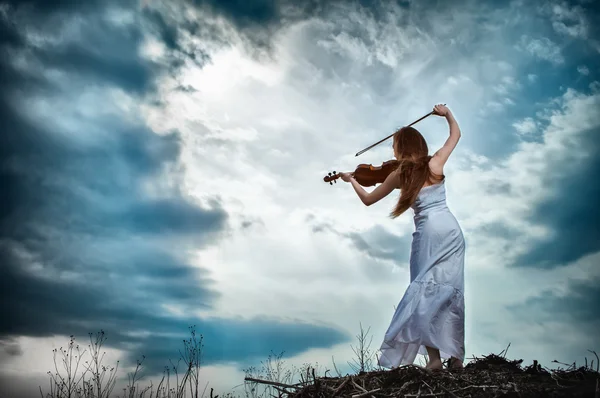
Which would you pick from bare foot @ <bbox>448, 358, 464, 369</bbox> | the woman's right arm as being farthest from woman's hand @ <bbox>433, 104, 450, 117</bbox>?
bare foot @ <bbox>448, 358, 464, 369</bbox>

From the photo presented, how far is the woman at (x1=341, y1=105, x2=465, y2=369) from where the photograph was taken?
227 inches

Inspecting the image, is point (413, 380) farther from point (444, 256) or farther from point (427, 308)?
point (444, 256)

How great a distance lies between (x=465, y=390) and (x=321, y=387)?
143 centimetres

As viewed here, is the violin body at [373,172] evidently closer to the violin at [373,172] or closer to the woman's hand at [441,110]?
the violin at [373,172]

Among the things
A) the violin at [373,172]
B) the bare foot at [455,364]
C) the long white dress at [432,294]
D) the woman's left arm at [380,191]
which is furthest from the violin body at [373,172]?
the bare foot at [455,364]

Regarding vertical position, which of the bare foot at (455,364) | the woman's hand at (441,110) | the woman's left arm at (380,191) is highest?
the woman's hand at (441,110)

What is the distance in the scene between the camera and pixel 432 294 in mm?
5887

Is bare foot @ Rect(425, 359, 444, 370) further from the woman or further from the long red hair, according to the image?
the long red hair

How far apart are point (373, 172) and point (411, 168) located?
1544 millimetres

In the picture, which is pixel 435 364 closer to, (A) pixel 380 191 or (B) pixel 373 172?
(A) pixel 380 191

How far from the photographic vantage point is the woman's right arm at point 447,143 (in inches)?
248

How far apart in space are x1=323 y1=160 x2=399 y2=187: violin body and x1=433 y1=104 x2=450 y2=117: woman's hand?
3.94 ft

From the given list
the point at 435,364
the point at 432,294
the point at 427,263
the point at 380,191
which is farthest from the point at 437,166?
the point at 435,364

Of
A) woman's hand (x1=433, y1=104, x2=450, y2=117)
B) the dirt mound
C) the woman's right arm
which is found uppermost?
woman's hand (x1=433, y1=104, x2=450, y2=117)
